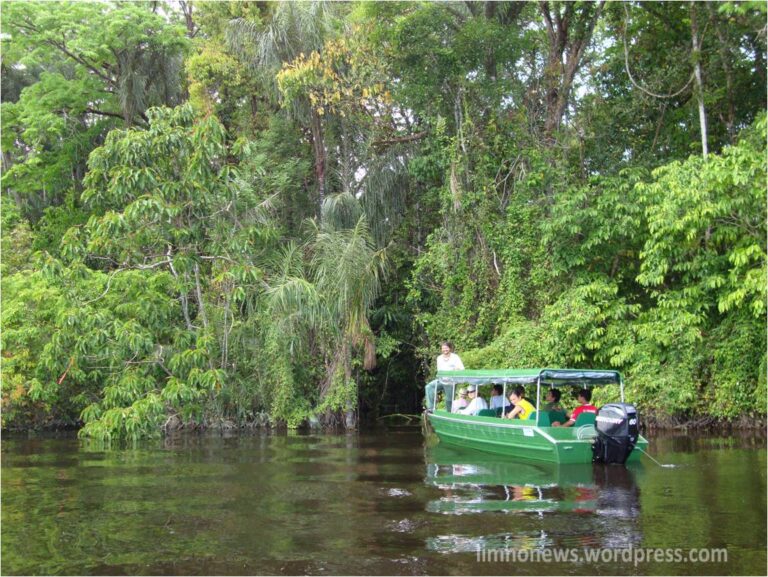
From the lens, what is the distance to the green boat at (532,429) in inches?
535

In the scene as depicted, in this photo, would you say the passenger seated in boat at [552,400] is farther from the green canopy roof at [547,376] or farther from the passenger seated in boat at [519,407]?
the passenger seated in boat at [519,407]

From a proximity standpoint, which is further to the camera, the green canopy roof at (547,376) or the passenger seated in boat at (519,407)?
the passenger seated in boat at (519,407)

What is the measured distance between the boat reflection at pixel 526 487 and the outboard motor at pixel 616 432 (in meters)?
0.24

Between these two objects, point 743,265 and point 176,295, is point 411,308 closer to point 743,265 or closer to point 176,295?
point 176,295

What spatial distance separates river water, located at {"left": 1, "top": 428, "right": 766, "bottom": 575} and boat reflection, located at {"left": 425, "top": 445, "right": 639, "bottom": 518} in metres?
0.04

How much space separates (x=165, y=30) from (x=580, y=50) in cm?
1294

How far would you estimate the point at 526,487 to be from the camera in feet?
38.7

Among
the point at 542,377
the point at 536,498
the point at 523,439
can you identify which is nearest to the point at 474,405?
the point at 523,439

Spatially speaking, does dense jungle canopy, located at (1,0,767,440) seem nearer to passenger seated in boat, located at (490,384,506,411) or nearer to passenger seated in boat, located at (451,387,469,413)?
passenger seated in boat, located at (451,387,469,413)

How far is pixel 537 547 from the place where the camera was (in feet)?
26.5

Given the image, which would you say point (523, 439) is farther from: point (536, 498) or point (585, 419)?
point (536, 498)

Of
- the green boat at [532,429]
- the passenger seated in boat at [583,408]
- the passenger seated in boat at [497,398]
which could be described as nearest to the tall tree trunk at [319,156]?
the green boat at [532,429]

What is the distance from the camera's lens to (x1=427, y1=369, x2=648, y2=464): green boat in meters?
13.6

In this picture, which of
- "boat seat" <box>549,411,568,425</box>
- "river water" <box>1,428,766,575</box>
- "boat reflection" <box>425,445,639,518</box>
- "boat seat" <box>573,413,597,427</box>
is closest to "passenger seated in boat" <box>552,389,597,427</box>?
"boat seat" <box>573,413,597,427</box>
